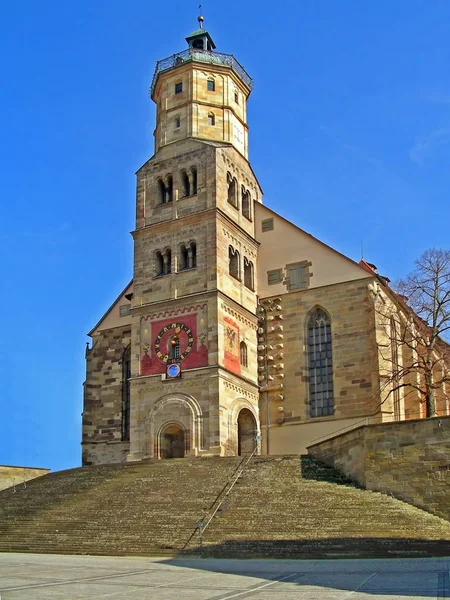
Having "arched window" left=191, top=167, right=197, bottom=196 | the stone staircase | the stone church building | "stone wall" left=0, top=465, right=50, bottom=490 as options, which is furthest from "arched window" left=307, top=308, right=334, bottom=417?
"stone wall" left=0, top=465, right=50, bottom=490

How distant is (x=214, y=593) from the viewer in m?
14.4

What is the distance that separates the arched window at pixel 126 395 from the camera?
4538cm

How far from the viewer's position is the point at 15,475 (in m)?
42.0

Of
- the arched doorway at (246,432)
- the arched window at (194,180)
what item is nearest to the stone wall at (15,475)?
the arched doorway at (246,432)

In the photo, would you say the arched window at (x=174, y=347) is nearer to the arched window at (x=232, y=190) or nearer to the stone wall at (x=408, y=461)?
the arched window at (x=232, y=190)

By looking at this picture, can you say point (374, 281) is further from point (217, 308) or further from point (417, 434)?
point (417, 434)

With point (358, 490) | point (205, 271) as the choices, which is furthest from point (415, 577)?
point (205, 271)

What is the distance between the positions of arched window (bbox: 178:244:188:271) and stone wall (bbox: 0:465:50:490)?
12893mm

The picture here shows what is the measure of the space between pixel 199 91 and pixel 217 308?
13.4 metres

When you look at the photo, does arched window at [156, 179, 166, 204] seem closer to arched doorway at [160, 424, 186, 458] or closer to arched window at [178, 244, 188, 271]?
arched window at [178, 244, 188, 271]

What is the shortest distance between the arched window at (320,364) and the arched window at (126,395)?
10.0 meters

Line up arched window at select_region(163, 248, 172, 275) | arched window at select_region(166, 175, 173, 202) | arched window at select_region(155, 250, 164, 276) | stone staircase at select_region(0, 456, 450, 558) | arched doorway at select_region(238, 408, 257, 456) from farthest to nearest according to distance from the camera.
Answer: arched window at select_region(166, 175, 173, 202) → arched window at select_region(155, 250, 164, 276) → arched window at select_region(163, 248, 172, 275) → arched doorway at select_region(238, 408, 257, 456) → stone staircase at select_region(0, 456, 450, 558)

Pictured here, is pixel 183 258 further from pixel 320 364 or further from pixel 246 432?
pixel 246 432

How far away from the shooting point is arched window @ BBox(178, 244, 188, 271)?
42250 millimetres
